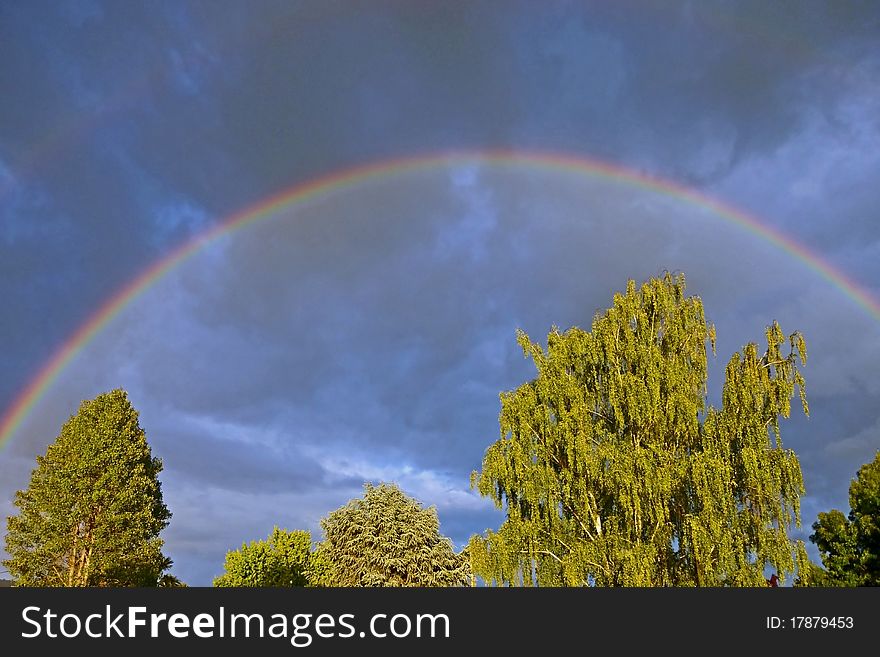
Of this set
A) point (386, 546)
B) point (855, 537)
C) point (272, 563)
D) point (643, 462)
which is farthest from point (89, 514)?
point (855, 537)

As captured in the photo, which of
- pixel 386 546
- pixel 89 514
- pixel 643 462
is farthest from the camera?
pixel 386 546

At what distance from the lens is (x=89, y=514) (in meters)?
37.0

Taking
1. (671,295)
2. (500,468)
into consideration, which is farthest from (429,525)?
(671,295)

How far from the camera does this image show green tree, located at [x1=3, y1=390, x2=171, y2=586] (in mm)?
36219

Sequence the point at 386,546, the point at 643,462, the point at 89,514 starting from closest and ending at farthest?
the point at 643,462 → the point at 89,514 → the point at 386,546

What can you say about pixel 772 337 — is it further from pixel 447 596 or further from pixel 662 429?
pixel 447 596

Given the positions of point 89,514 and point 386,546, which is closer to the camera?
point 89,514

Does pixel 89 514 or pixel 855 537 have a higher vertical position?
pixel 89 514

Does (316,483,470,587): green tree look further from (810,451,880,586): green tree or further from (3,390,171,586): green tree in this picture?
(810,451,880,586): green tree

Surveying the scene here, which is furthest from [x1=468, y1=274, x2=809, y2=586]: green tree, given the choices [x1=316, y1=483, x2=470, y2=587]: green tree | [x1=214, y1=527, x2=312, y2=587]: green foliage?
[x1=214, y1=527, x2=312, y2=587]: green foliage

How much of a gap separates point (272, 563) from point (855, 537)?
1252 inches

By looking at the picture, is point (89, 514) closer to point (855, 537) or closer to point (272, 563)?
point (272, 563)

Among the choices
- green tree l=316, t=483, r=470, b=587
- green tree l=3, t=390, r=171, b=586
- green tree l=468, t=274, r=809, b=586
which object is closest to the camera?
green tree l=468, t=274, r=809, b=586

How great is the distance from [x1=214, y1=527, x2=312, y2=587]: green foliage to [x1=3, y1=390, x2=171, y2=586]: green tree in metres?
4.10
